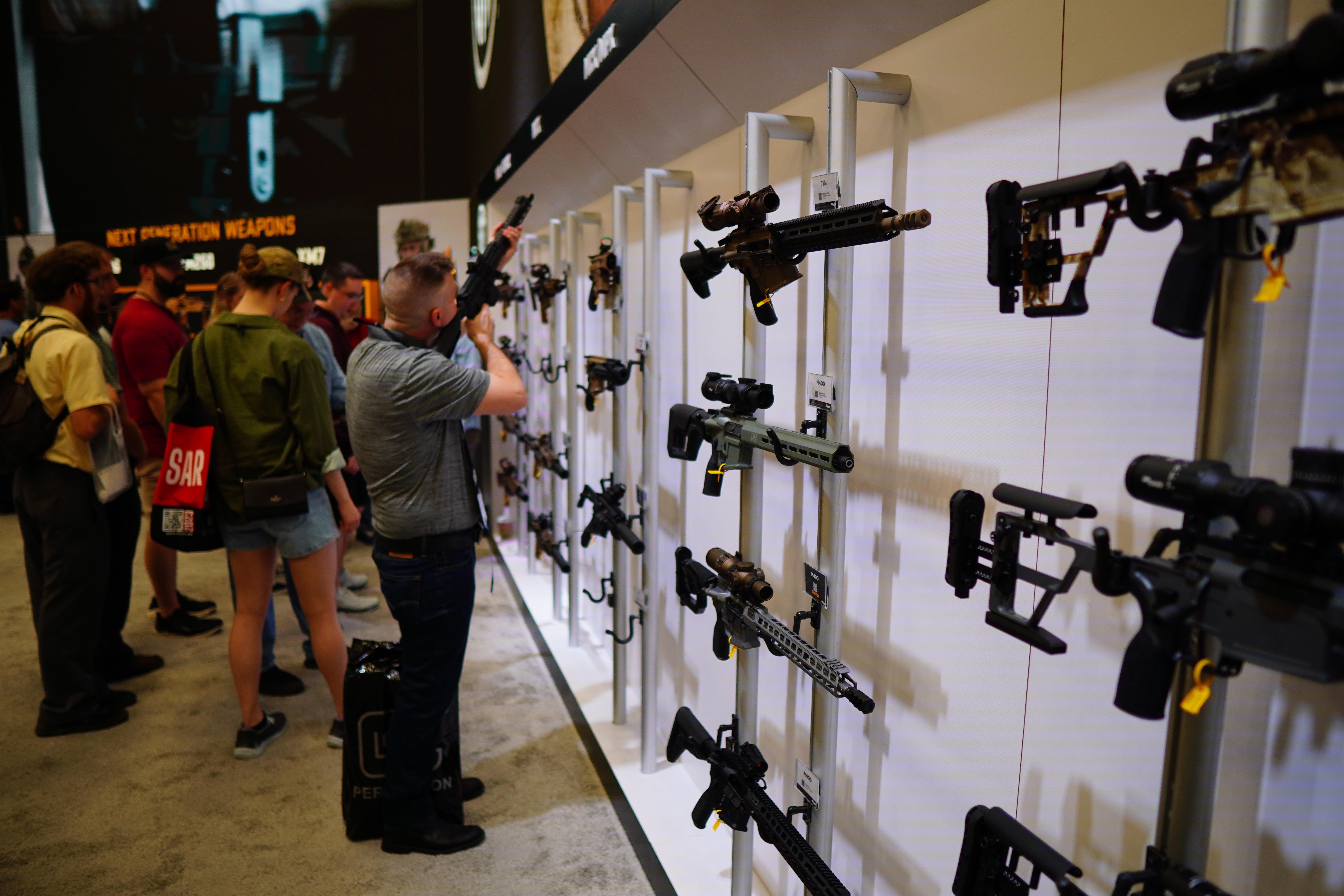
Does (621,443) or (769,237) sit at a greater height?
(769,237)

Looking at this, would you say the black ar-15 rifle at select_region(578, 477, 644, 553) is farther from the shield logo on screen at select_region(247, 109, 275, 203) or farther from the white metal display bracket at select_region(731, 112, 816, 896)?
the shield logo on screen at select_region(247, 109, 275, 203)

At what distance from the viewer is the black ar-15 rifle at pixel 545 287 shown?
4.12m

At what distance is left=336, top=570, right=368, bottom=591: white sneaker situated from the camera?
16.5 ft

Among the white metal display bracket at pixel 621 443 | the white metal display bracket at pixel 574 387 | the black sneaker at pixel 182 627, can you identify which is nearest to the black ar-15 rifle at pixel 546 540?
the white metal display bracket at pixel 574 387

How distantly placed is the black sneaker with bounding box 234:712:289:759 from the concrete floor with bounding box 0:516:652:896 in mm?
33

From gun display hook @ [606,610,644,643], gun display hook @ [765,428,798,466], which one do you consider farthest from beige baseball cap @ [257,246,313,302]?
gun display hook @ [765,428,798,466]

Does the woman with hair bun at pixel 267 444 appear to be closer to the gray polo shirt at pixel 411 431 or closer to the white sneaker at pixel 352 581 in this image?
the gray polo shirt at pixel 411 431

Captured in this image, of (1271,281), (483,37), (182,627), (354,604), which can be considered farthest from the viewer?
(483,37)

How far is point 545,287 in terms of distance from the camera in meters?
4.18

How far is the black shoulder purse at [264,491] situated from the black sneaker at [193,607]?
2384 millimetres

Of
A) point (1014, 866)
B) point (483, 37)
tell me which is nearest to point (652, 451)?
point (1014, 866)

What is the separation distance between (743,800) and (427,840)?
124 centimetres

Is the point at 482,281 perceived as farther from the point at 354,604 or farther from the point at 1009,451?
the point at 354,604

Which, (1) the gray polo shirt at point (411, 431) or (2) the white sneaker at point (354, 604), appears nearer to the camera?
(1) the gray polo shirt at point (411, 431)
